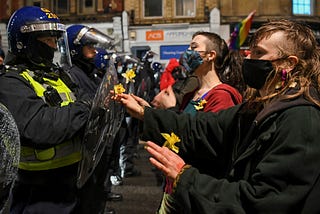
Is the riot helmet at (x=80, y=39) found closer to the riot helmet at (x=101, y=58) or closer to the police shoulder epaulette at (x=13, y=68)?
the riot helmet at (x=101, y=58)

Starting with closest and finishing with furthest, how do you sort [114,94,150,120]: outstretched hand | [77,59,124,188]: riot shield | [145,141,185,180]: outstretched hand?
[145,141,185,180]: outstretched hand, [77,59,124,188]: riot shield, [114,94,150,120]: outstretched hand

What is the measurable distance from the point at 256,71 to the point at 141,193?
4.45m

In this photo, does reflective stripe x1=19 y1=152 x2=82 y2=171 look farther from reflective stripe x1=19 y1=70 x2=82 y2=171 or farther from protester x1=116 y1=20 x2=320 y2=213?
protester x1=116 y1=20 x2=320 y2=213

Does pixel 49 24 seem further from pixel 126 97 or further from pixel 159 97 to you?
pixel 159 97

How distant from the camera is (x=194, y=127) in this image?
7.53ft

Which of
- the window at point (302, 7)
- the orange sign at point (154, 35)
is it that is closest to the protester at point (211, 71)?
the orange sign at point (154, 35)

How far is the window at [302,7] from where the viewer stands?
64.1 feet

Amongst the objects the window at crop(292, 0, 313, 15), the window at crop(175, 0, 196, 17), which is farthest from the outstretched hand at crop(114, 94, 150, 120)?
the window at crop(292, 0, 313, 15)

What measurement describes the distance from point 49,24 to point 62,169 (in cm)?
91

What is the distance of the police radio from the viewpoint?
2422 millimetres

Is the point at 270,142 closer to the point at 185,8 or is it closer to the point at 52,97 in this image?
the point at 52,97

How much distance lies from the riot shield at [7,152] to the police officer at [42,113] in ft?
2.19

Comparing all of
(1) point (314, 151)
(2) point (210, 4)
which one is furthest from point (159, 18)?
(1) point (314, 151)

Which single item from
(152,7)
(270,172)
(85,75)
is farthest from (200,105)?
(152,7)
